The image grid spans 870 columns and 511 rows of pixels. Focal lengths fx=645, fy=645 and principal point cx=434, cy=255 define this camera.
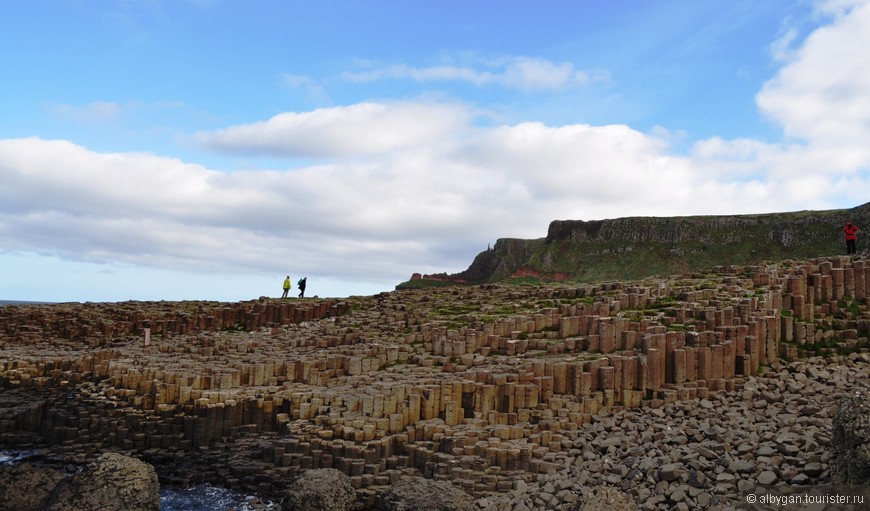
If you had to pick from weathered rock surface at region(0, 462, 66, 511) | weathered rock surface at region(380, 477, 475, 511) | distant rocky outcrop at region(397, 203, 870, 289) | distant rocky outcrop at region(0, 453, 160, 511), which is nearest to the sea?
distant rocky outcrop at region(0, 453, 160, 511)

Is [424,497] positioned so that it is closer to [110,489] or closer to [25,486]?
[110,489]

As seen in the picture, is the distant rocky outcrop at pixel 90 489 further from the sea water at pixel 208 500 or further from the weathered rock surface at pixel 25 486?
the sea water at pixel 208 500

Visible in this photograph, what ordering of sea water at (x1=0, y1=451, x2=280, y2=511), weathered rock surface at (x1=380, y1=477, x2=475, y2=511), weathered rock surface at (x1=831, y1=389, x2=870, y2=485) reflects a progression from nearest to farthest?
weathered rock surface at (x1=831, y1=389, x2=870, y2=485), weathered rock surface at (x1=380, y1=477, x2=475, y2=511), sea water at (x1=0, y1=451, x2=280, y2=511)

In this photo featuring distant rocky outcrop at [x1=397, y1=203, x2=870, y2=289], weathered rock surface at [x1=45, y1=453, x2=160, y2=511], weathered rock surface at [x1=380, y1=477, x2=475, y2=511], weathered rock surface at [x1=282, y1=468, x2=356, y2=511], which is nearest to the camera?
weathered rock surface at [x1=380, y1=477, x2=475, y2=511]

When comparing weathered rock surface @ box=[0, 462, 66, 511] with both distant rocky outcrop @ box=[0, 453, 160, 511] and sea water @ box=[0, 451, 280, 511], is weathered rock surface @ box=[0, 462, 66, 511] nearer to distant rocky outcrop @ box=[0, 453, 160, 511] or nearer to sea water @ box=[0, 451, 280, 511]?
distant rocky outcrop @ box=[0, 453, 160, 511]

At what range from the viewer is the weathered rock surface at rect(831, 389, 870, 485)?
8.16 metres

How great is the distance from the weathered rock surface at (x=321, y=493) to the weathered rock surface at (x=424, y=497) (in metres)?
0.70

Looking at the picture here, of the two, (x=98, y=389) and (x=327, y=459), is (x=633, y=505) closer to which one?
(x=327, y=459)

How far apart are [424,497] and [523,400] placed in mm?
3836

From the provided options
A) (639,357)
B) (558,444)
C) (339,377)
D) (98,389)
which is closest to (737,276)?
(639,357)

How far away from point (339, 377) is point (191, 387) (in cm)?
366

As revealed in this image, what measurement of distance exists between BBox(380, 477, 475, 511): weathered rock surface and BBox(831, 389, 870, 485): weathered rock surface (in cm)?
542

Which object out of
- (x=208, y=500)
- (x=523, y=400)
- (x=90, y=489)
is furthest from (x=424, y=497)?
(x=90, y=489)

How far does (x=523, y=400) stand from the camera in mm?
13734
